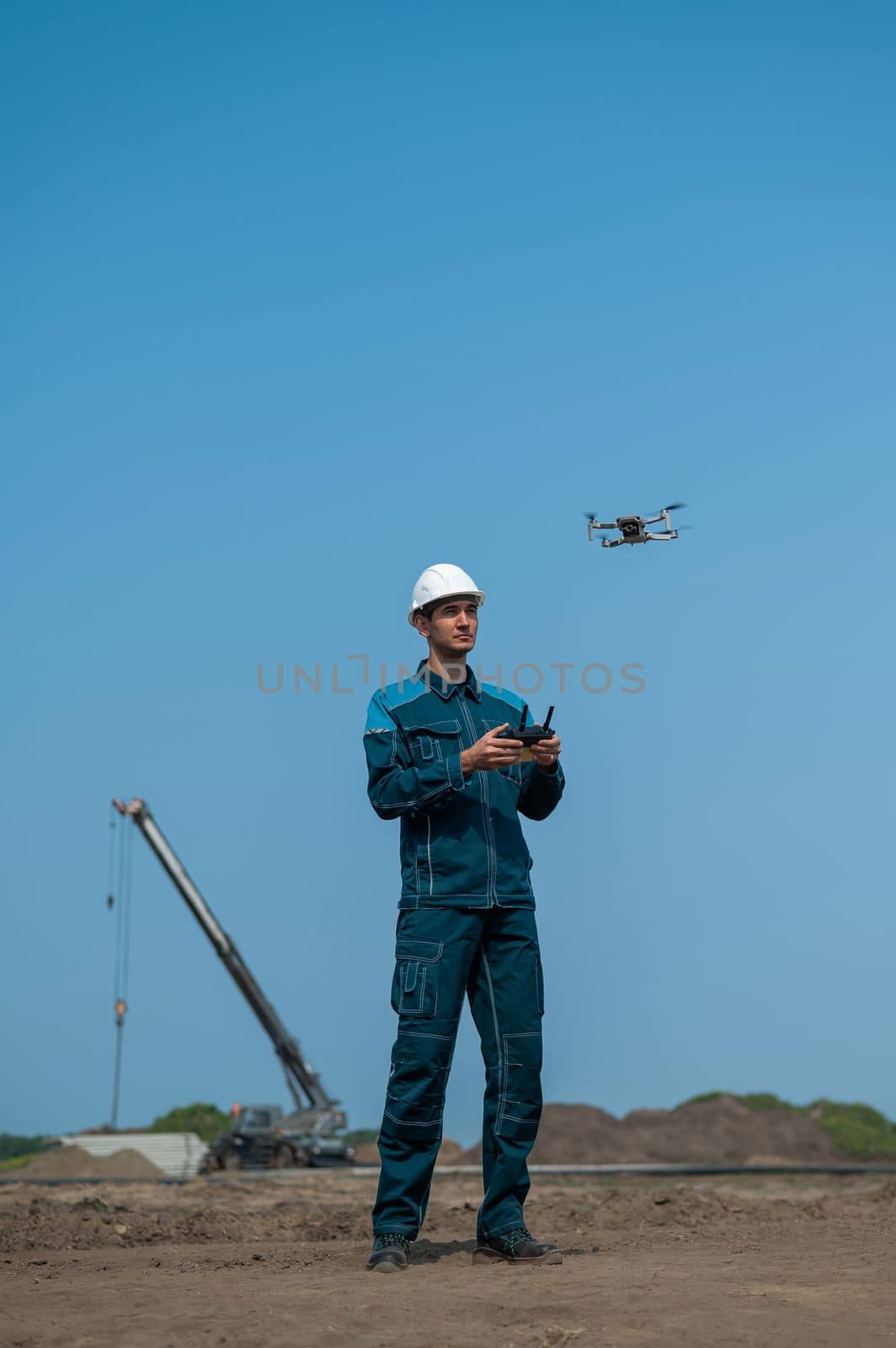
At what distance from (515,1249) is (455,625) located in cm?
240

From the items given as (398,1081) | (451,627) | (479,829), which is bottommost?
(398,1081)

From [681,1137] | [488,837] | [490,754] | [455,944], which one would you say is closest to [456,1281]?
[455,944]

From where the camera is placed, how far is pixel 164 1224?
7.49 m

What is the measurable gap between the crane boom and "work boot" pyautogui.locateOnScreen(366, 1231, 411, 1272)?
18.2m

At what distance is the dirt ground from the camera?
12.9 ft

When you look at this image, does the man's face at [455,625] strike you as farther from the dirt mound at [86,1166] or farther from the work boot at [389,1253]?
the dirt mound at [86,1166]

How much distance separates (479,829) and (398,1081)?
991 mm

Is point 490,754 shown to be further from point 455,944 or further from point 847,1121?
point 847,1121

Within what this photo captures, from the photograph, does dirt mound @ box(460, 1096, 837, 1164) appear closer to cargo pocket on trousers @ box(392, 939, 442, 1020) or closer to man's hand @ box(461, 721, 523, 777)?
cargo pocket on trousers @ box(392, 939, 442, 1020)

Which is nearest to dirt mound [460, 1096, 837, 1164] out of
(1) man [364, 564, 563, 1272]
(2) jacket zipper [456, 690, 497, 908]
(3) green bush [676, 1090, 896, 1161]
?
(3) green bush [676, 1090, 896, 1161]

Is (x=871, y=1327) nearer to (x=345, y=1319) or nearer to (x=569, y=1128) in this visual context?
(x=345, y=1319)

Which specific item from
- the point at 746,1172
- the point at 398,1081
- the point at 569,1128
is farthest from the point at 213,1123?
the point at 398,1081

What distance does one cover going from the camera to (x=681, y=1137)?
22.3m

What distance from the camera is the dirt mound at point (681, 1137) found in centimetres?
2106
